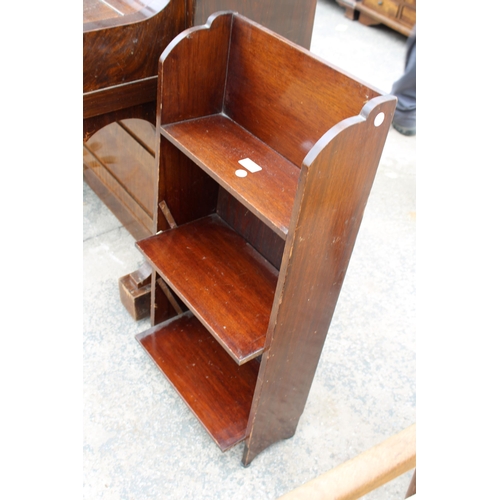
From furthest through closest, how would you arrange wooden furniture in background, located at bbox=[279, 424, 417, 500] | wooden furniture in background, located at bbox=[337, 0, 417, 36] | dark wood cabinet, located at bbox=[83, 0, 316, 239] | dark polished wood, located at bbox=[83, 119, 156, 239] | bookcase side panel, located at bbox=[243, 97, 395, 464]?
wooden furniture in background, located at bbox=[337, 0, 417, 36]
dark polished wood, located at bbox=[83, 119, 156, 239]
dark wood cabinet, located at bbox=[83, 0, 316, 239]
bookcase side panel, located at bbox=[243, 97, 395, 464]
wooden furniture in background, located at bbox=[279, 424, 417, 500]

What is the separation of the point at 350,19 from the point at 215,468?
4402 mm

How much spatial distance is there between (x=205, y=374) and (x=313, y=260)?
2.31 feet

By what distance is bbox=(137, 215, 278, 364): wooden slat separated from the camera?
1.30m

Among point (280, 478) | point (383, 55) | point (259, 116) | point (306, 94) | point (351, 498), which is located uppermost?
point (306, 94)

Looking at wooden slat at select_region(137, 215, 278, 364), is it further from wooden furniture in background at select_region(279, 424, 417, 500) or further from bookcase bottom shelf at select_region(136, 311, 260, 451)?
wooden furniture in background at select_region(279, 424, 417, 500)

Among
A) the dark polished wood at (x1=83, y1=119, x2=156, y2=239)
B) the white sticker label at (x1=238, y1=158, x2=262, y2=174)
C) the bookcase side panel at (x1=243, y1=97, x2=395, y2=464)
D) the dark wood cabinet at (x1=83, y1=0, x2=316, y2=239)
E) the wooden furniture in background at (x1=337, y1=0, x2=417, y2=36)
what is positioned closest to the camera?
the bookcase side panel at (x1=243, y1=97, x2=395, y2=464)

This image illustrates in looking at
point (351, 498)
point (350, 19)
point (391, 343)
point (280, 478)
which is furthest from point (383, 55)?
point (351, 498)

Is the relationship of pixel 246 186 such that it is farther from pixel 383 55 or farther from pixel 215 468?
pixel 383 55

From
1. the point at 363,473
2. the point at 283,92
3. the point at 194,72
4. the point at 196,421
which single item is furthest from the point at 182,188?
the point at 363,473

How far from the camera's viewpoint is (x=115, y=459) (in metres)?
1.51

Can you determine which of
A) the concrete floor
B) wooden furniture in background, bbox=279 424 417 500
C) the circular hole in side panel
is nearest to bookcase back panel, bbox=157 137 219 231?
the concrete floor

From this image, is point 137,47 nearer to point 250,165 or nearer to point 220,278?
point 250,165

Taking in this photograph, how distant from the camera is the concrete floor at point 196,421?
1.50m

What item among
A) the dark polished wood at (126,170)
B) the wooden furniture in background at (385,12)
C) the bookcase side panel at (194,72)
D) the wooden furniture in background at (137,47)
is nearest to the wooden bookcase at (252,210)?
the bookcase side panel at (194,72)
